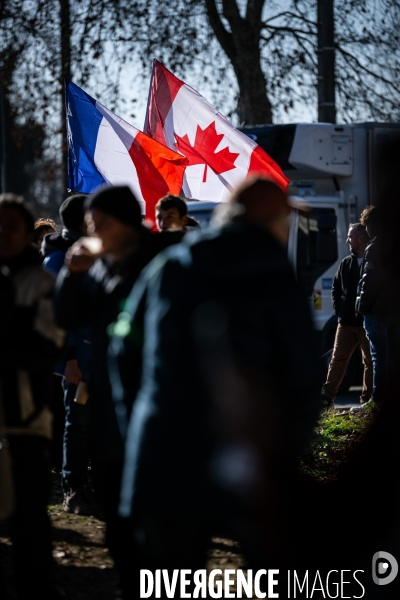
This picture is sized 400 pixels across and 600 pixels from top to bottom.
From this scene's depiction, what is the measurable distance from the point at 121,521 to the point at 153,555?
843 mm

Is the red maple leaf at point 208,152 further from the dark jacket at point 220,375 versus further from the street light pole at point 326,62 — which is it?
the street light pole at point 326,62

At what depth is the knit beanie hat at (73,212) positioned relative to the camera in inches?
222

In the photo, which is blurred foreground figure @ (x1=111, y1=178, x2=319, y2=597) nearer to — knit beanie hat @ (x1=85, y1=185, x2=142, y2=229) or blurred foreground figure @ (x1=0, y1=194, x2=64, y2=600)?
knit beanie hat @ (x1=85, y1=185, x2=142, y2=229)

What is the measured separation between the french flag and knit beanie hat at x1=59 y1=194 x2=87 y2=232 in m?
2.08

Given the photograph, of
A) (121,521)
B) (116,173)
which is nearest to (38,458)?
(121,521)

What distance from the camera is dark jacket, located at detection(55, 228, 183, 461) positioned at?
3.68 metres

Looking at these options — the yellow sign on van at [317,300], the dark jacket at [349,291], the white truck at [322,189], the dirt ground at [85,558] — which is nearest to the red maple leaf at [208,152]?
the dark jacket at [349,291]

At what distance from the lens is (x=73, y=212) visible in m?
5.65

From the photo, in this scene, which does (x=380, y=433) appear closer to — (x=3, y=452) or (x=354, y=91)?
(x=3, y=452)

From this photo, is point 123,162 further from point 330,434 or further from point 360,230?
point 360,230

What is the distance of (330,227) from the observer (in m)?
12.1

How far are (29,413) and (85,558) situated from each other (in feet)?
4.92

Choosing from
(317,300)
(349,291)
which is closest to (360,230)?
(349,291)

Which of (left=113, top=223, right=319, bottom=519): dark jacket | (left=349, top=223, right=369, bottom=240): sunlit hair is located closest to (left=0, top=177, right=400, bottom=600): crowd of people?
(left=113, top=223, right=319, bottom=519): dark jacket
